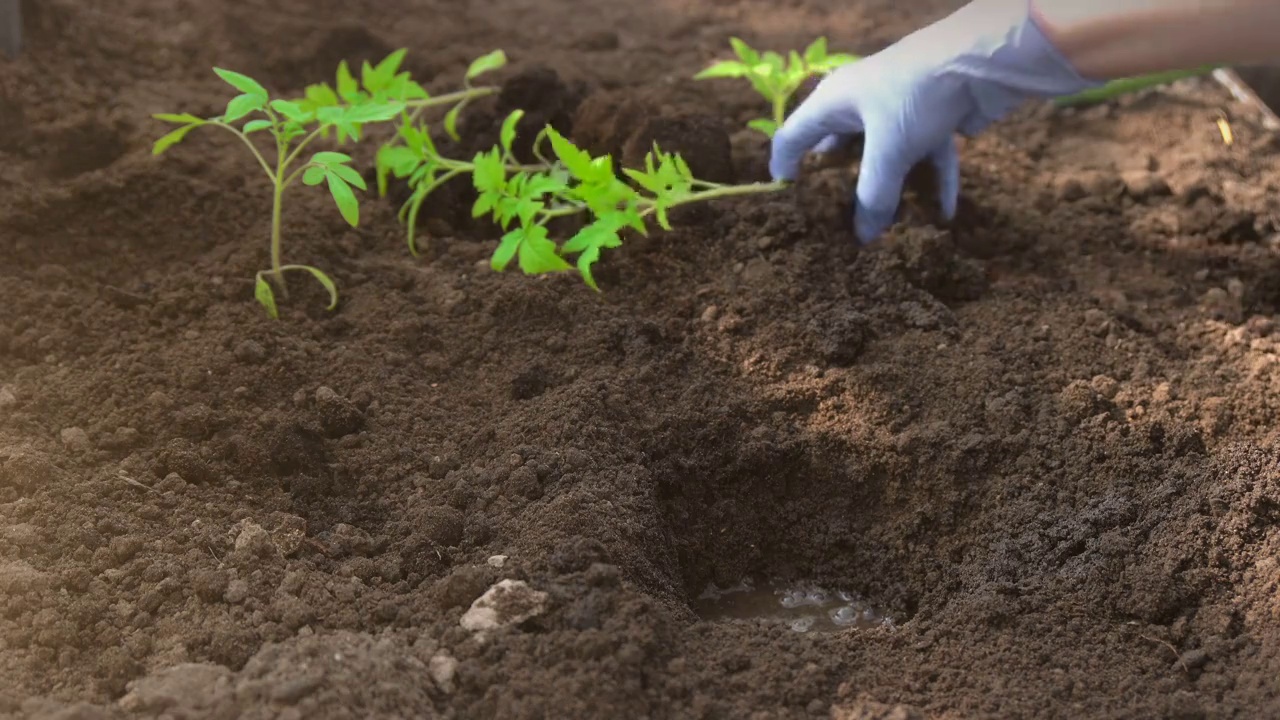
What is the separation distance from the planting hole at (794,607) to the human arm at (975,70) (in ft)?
2.78

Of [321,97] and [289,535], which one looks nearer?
[289,535]

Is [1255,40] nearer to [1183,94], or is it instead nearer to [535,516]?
[1183,94]

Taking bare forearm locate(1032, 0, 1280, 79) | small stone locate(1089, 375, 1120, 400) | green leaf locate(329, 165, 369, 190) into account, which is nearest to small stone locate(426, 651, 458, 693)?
green leaf locate(329, 165, 369, 190)

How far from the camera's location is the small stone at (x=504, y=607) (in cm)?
173

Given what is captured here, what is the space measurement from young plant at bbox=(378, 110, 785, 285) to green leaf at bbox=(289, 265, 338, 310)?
0.21 meters

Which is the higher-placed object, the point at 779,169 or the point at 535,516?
the point at 779,169

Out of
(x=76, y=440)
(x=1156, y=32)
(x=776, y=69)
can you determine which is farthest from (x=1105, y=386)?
(x=76, y=440)

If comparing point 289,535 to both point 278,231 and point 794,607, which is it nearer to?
point 278,231

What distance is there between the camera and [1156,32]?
7.25ft

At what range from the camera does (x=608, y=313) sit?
7.78 ft

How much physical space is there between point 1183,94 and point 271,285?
2.57m

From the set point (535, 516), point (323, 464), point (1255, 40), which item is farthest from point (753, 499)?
point (1255, 40)

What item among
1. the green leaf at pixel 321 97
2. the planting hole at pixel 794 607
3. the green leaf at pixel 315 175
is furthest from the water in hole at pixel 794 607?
the green leaf at pixel 321 97

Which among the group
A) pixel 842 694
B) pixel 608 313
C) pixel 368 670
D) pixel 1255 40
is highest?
pixel 1255 40
